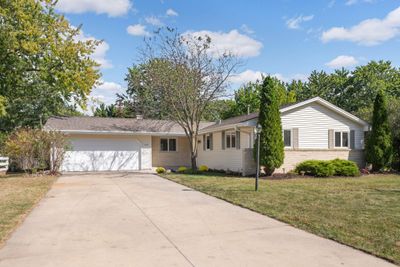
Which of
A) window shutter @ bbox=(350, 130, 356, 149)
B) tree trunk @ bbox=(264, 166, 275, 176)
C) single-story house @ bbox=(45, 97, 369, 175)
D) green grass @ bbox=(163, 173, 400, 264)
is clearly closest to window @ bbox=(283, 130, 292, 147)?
single-story house @ bbox=(45, 97, 369, 175)

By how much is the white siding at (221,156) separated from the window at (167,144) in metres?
2.16

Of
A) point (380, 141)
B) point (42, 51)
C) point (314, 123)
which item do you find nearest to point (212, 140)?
point (314, 123)

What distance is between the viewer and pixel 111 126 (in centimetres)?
2392

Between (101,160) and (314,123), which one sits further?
(101,160)

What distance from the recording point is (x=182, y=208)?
8.95 meters

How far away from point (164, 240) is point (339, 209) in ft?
15.1

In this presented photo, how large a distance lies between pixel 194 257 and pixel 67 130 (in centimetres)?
1838

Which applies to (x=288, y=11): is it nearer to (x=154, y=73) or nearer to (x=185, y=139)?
(x=154, y=73)

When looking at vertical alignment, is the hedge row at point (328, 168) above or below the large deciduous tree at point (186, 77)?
below

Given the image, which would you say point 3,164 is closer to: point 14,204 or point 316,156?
point 14,204

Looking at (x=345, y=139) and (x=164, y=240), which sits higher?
(x=345, y=139)

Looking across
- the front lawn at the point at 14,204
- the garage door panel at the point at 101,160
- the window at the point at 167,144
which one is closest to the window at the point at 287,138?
the window at the point at 167,144

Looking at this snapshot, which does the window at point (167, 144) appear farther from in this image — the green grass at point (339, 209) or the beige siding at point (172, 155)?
the green grass at point (339, 209)

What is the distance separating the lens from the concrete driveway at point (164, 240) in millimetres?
4914
